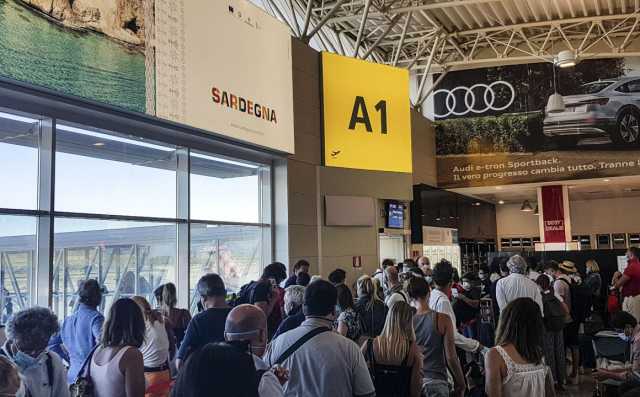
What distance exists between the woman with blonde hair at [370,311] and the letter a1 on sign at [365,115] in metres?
6.66

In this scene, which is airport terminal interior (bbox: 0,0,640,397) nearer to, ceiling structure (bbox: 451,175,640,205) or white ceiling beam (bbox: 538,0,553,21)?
white ceiling beam (bbox: 538,0,553,21)

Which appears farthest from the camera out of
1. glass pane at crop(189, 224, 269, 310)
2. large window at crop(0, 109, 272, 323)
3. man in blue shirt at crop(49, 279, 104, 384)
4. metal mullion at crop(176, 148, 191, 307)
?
glass pane at crop(189, 224, 269, 310)

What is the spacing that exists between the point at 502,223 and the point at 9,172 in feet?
74.7

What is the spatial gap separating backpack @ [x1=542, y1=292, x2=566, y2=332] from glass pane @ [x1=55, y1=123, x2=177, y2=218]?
4.73 metres

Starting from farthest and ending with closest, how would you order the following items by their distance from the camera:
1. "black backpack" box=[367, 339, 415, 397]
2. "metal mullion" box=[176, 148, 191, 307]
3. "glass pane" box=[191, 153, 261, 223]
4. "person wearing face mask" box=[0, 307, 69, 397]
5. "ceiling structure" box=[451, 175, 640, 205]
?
1. "ceiling structure" box=[451, 175, 640, 205]
2. "glass pane" box=[191, 153, 261, 223]
3. "metal mullion" box=[176, 148, 191, 307]
4. "black backpack" box=[367, 339, 415, 397]
5. "person wearing face mask" box=[0, 307, 69, 397]

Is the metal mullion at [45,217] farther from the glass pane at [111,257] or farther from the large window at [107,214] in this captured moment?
the glass pane at [111,257]

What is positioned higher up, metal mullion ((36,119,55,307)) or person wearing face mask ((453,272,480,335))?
metal mullion ((36,119,55,307))

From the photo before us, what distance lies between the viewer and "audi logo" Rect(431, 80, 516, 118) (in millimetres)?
16562

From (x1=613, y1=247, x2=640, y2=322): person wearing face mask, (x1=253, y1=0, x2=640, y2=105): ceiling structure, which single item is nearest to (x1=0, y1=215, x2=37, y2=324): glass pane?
(x1=613, y1=247, x2=640, y2=322): person wearing face mask

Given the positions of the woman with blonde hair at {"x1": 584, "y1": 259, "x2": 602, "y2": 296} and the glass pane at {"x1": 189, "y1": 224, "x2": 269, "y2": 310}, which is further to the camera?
the woman with blonde hair at {"x1": 584, "y1": 259, "x2": 602, "y2": 296}

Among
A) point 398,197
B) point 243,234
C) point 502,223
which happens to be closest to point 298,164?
point 243,234

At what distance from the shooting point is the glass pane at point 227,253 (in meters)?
8.24

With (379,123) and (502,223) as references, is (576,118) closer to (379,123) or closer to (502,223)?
(379,123)

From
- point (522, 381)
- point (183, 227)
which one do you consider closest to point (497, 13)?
point (183, 227)
